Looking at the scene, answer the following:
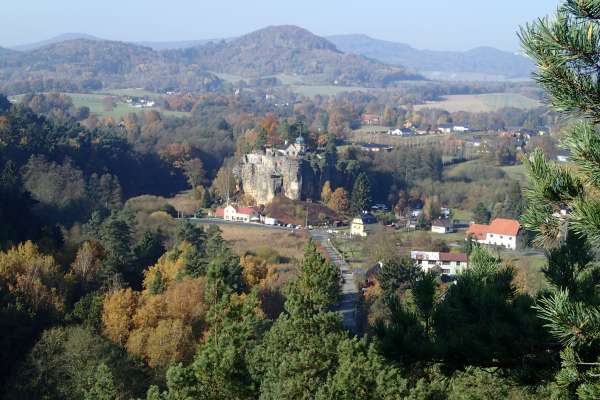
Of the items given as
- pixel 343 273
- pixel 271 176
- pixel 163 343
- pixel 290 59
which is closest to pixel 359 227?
pixel 271 176

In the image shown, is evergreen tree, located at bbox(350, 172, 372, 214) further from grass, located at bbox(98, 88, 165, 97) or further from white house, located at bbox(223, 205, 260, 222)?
grass, located at bbox(98, 88, 165, 97)

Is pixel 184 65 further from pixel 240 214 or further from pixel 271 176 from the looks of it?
pixel 240 214

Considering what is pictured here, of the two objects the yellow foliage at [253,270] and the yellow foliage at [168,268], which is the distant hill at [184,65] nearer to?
the yellow foliage at [168,268]

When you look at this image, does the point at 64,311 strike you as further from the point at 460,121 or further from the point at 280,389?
the point at 460,121

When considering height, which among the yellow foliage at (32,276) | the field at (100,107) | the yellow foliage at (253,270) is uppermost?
the yellow foliage at (32,276)

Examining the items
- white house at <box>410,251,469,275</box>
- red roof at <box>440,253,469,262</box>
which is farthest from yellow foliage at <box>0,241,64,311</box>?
red roof at <box>440,253,469,262</box>

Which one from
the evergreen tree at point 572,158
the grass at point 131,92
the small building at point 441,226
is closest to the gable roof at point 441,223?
the small building at point 441,226
